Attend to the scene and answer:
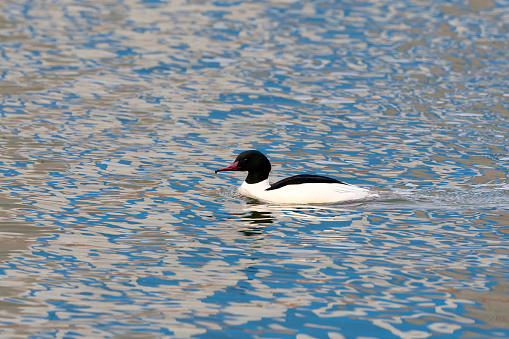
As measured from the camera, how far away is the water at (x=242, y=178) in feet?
31.8

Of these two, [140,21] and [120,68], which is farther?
[140,21]

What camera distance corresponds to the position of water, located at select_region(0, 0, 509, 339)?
9703mm

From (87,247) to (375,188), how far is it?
5.06 metres

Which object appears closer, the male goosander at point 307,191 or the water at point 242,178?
the water at point 242,178

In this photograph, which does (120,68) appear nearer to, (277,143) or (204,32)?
(204,32)

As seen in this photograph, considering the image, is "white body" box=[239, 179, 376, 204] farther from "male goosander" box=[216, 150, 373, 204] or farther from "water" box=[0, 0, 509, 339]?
"water" box=[0, 0, 509, 339]

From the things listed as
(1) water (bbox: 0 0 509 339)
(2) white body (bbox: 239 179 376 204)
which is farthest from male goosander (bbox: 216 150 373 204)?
(1) water (bbox: 0 0 509 339)

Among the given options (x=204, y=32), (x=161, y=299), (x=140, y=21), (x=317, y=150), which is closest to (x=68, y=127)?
(x=317, y=150)

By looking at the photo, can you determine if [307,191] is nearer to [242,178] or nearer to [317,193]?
[317,193]

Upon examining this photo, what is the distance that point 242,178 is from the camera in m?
16.8

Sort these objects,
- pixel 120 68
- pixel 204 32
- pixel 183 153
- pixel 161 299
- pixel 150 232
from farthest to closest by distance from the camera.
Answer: pixel 204 32, pixel 120 68, pixel 183 153, pixel 150 232, pixel 161 299

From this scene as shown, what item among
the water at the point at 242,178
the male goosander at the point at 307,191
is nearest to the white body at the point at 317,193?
the male goosander at the point at 307,191

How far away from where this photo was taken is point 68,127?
19641mm

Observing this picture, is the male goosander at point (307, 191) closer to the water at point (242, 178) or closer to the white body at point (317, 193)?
the white body at point (317, 193)
